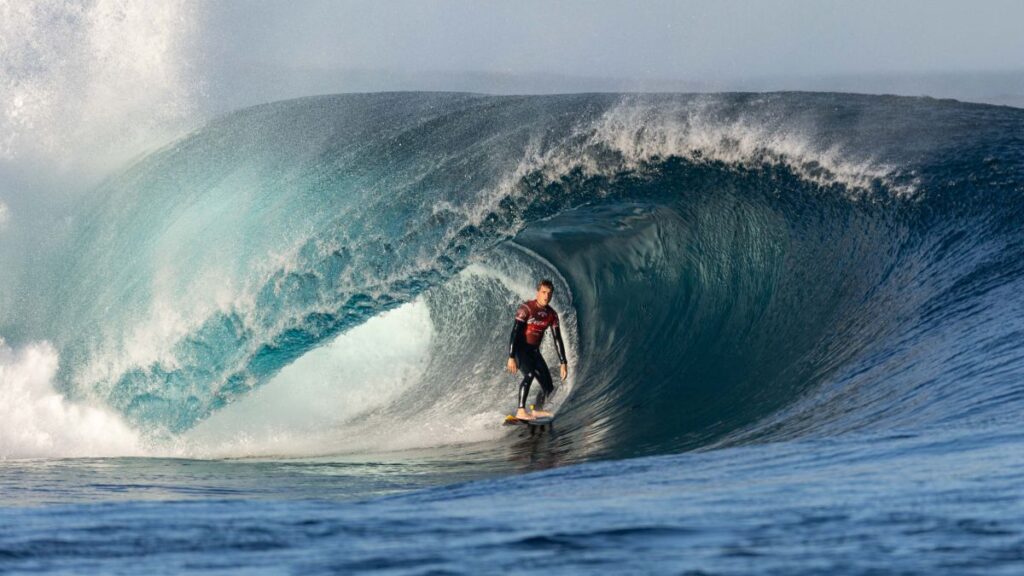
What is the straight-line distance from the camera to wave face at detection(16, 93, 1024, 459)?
9.41 metres

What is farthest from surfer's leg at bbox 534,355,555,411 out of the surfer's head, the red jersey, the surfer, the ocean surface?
the surfer's head

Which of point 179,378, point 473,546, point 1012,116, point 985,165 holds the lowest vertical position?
point 473,546

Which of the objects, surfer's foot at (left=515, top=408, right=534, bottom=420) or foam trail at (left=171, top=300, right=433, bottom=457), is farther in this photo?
foam trail at (left=171, top=300, right=433, bottom=457)

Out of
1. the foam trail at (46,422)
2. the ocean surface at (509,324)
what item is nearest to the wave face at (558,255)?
the ocean surface at (509,324)

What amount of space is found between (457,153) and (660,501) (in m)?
9.20

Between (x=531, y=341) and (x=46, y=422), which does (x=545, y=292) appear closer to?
(x=531, y=341)

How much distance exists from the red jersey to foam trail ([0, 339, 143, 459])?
393cm

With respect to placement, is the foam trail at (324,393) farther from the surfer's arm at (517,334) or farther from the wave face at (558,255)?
the surfer's arm at (517,334)

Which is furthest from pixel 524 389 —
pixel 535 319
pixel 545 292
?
pixel 545 292

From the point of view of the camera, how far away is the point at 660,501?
4.18 m

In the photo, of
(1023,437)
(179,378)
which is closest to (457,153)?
(179,378)

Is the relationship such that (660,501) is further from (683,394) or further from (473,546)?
(683,394)

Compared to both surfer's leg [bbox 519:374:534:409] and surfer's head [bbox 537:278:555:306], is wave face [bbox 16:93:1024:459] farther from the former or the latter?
surfer's head [bbox 537:278:555:306]

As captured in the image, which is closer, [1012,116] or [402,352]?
[1012,116]
